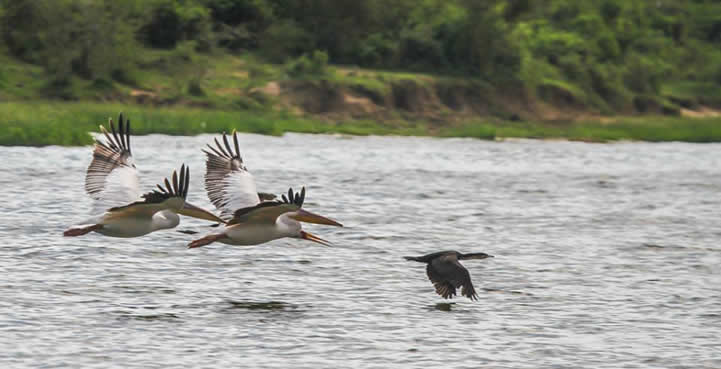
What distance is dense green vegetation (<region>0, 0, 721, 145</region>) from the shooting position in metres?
38.0

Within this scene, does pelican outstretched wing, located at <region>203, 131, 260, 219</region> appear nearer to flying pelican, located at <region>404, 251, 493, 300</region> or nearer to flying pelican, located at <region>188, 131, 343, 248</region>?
flying pelican, located at <region>188, 131, 343, 248</region>

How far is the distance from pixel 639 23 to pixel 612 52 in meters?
8.72

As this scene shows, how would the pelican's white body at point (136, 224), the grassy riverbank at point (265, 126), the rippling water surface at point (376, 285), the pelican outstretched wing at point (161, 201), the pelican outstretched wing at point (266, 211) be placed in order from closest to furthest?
the rippling water surface at point (376, 285), the pelican outstretched wing at point (161, 201), the pelican outstretched wing at point (266, 211), the pelican's white body at point (136, 224), the grassy riverbank at point (265, 126)

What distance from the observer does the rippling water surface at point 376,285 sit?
9.34 m

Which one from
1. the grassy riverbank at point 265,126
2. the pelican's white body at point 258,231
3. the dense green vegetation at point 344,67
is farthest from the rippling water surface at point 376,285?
the dense green vegetation at point 344,67

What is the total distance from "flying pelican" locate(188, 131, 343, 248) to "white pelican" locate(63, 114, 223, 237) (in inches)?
9.4

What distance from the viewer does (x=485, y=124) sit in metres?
42.7

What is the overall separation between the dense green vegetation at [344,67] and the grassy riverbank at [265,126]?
3.1 inches

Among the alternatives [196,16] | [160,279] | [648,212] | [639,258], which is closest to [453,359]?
[160,279]

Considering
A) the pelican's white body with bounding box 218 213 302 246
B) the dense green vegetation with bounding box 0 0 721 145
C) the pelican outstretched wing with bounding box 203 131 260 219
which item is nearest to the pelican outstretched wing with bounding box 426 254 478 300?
the pelican's white body with bounding box 218 213 302 246

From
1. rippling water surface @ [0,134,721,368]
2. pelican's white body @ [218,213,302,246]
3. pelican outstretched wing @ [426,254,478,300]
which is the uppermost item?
pelican's white body @ [218,213,302,246]

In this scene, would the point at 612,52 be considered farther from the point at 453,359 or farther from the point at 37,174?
the point at 453,359

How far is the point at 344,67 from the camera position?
45562 millimetres

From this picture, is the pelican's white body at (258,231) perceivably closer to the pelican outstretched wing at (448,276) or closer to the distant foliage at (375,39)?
the pelican outstretched wing at (448,276)
